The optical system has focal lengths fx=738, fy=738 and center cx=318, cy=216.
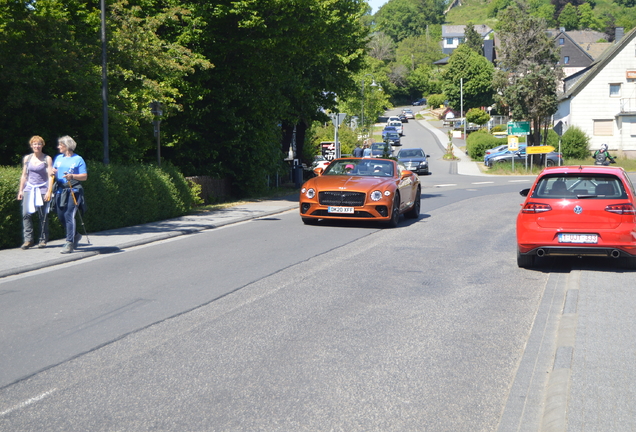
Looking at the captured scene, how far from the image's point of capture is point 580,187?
10.6 metres

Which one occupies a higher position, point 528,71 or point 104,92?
point 528,71

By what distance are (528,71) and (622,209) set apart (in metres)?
43.4

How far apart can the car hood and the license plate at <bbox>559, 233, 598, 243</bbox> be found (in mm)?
6204

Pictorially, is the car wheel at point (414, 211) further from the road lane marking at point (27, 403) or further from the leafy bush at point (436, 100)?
the leafy bush at point (436, 100)

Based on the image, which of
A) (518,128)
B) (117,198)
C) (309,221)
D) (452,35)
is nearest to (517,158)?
(518,128)

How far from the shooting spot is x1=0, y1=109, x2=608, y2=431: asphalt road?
4.78m

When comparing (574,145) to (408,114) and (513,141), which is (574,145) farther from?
(408,114)

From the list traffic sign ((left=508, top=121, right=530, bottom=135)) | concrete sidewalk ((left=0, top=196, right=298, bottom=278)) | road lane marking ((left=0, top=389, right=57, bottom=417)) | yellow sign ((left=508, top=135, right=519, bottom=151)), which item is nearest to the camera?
road lane marking ((left=0, top=389, right=57, bottom=417))

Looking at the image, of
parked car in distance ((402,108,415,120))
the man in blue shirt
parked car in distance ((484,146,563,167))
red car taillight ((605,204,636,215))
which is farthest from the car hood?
parked car in distance ((402,108,415,120))

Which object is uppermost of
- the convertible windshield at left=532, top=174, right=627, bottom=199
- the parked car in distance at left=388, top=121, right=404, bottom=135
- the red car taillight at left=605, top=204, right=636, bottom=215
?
the parked car in distance at left=388, top=121, right=404, bottom=135

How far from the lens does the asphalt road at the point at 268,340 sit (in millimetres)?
4781

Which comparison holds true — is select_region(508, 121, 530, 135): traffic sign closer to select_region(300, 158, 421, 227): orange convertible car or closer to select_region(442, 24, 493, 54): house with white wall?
select_region(300, 158, 421, 227): orange convertible car

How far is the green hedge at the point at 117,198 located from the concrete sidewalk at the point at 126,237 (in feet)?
0.96

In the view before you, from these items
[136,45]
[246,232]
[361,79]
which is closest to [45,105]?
[136,45]
